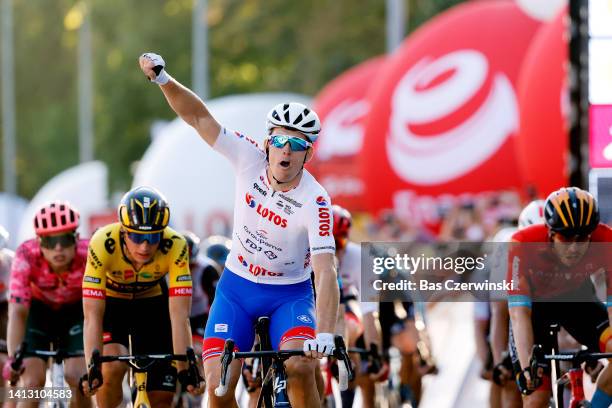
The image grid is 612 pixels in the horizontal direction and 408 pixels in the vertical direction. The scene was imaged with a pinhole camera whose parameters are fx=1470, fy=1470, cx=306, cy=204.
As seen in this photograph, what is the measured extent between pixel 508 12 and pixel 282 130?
55.2 ft

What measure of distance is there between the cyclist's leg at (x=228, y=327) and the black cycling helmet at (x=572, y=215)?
1734mm

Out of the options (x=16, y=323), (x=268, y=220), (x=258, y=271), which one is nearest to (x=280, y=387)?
(x=258, y=271)

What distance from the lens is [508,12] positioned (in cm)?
2416

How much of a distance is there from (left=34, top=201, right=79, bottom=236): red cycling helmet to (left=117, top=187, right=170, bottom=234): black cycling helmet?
906mm

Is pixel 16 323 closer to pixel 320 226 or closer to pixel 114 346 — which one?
pixel 114 346

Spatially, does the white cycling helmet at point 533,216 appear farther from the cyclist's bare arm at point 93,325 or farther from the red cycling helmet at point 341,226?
the cyclist's bare arm at point 93,325

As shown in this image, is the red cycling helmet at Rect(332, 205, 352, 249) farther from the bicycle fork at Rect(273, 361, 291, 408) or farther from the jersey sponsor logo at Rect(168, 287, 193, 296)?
the bicycle fork at Rect(273, 361, 291, 408)

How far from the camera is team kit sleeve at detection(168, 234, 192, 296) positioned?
8.85 m

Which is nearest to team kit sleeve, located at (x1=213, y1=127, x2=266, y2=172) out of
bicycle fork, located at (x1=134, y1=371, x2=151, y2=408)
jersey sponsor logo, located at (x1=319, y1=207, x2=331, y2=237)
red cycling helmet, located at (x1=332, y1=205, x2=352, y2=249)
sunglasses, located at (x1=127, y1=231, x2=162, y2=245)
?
jersey sponsor logo, located at (x1=319, y1=207, x2=331, y2=237)

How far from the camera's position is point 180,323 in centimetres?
873

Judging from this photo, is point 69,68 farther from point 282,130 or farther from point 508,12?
point 282,130

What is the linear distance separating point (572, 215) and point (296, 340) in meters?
1.76

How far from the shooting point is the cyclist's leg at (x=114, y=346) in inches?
359

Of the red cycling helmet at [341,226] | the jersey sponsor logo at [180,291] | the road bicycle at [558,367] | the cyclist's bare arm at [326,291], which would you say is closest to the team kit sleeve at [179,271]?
the jersey sponsor logo at [180,291]
